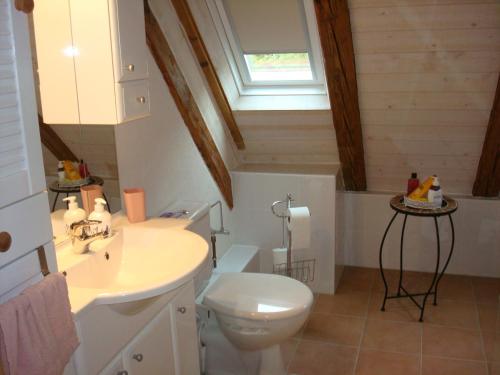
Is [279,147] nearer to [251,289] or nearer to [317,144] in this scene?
[317,144]

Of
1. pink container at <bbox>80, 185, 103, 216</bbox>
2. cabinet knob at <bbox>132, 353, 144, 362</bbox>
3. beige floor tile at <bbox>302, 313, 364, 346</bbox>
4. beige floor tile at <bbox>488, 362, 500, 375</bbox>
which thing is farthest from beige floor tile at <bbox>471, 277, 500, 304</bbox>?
pink container at <bbox>80, 185, 103, 216</bbox>

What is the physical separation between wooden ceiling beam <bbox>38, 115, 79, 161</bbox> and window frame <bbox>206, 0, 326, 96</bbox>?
46.4 inches

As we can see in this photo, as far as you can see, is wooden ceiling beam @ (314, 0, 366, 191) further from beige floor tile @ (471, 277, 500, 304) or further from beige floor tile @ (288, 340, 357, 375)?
beige floor tile @ (288, 340, 357, 375)

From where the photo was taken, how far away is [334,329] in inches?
122

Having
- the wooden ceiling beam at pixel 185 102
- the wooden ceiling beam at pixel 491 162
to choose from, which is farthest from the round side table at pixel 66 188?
the wooden ceiling beam at pixel 491 162

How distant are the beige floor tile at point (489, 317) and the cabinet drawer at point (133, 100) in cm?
227

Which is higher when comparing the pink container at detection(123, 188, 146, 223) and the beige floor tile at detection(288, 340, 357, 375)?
the pink container at detection(123, 188, 146, 223)

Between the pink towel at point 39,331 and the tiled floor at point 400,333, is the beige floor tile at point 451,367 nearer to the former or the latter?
the tiled floor at point 400,333

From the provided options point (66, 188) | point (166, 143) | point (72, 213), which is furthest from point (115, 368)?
point (166, 143)

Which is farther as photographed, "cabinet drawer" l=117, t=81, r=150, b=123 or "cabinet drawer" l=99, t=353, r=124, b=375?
"cabinet drawer" l=117, t=81, r=150, b=123

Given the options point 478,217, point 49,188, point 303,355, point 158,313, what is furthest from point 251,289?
point 478,217

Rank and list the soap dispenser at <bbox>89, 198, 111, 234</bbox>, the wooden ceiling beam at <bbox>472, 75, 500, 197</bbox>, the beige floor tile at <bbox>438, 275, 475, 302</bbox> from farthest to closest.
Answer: the beige floor tile at <bbox>438, 275, 475, 302</bbox> < the wooden ceiling beam at <bbox>472, 75, 500, 197</bbox> < the soap dispenser at <bbox>89, 198, 111, 234</bbox>

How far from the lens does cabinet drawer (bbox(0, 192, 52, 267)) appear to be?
1215 mm

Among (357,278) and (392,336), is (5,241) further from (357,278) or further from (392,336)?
(357,278)
